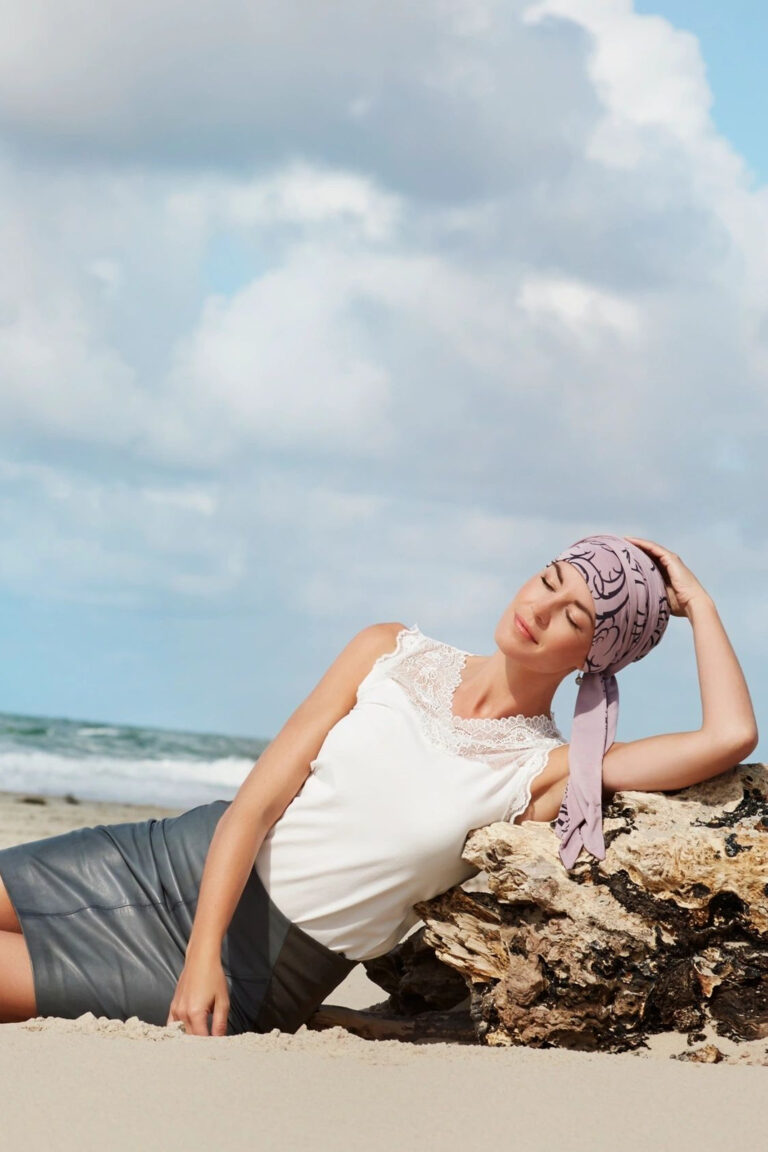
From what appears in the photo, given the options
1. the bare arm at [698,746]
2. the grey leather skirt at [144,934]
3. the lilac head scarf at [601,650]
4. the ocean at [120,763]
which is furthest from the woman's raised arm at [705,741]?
the ocean at [120,763]

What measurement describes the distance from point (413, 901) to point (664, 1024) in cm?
90

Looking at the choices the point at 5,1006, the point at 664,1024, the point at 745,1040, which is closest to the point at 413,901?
the point at 664,1024

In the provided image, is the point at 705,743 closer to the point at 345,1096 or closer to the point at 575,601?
the point at 575,601

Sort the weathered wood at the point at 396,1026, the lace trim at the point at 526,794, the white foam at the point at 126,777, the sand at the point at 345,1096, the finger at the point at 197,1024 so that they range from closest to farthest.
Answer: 1. the sand at the point at 345,1096
2. the finger at the point at 197,1024
3. the lace trim at the point at 526,794
4. the weathered wood at the point at 396,1026
5. the white foam at the point at 126,777

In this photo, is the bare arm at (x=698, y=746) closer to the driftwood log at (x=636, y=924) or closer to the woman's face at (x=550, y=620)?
the driftwood log at (x=636, y=924)

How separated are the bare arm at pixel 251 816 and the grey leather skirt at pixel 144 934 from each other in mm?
214

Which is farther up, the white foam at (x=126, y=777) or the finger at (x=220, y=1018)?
the finger at (x=220, y=1018)

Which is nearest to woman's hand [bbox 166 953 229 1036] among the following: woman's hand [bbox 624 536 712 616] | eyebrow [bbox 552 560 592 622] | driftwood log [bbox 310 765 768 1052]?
driftwood log [bbox 310 765 768 1052]

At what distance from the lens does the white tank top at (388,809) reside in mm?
3865

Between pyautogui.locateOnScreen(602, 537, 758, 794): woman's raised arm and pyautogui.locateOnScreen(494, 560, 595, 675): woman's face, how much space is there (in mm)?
410

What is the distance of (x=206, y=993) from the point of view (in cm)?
366

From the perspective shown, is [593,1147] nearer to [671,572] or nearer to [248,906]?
[248,906]

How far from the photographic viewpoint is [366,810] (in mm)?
3885

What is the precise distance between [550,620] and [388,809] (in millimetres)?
813
